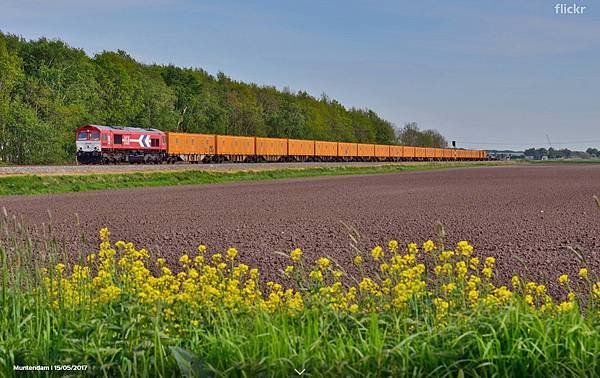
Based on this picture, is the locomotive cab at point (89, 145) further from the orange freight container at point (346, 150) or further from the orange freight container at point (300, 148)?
the orange freight container at point (346, 150)

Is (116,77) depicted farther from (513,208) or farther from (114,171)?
(513,208)

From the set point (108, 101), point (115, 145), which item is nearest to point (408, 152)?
point (108, 101)

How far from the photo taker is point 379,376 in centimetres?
416

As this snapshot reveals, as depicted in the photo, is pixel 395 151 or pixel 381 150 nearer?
pixel 381 150

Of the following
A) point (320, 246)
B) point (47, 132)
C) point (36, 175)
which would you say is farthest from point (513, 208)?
point (47, 132)

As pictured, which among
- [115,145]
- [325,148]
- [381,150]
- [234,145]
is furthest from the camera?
[381,150]

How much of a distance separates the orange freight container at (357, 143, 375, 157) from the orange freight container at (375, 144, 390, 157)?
177 centimetres

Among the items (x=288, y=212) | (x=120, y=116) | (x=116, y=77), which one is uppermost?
(x=116, y=77)

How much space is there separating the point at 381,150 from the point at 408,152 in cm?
987

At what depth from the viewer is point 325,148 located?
85500mm

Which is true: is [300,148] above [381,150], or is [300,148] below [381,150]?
above

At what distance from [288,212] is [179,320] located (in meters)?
14.6

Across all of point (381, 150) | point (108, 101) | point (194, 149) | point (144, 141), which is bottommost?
point (381, 150)

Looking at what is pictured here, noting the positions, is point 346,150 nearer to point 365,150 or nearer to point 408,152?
point 365,150
